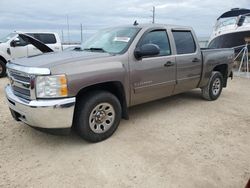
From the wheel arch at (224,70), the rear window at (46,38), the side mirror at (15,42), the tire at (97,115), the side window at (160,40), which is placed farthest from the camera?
the rear window at (46,38)

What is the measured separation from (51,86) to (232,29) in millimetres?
13129

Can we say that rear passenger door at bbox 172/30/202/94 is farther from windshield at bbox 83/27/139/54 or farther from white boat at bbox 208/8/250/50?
white boat at bbox 208/8/250/50

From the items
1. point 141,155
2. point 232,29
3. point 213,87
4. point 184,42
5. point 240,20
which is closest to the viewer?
point 141,155

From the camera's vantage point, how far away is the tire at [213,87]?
20.8ft

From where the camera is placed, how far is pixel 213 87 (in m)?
6.49

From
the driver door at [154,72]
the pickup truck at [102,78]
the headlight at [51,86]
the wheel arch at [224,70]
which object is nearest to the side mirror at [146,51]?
the pickup truck at [102,78]

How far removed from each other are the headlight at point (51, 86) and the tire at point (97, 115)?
1.50 feet

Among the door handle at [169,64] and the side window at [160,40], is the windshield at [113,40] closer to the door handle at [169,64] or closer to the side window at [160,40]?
the side window at [160,40]

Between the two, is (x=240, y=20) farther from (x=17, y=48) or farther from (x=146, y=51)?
(x=146, y=51)

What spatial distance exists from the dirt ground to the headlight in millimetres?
909

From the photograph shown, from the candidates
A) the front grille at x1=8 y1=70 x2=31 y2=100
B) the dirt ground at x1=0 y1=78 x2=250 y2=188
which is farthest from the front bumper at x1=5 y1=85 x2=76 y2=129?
the dirt ground at x1=0 y1=78 x2=250 y2=188

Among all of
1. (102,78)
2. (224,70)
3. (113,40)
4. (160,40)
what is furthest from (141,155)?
(224,70)

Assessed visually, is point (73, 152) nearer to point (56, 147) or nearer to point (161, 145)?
point (56, 147)

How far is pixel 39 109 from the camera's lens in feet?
11.0
